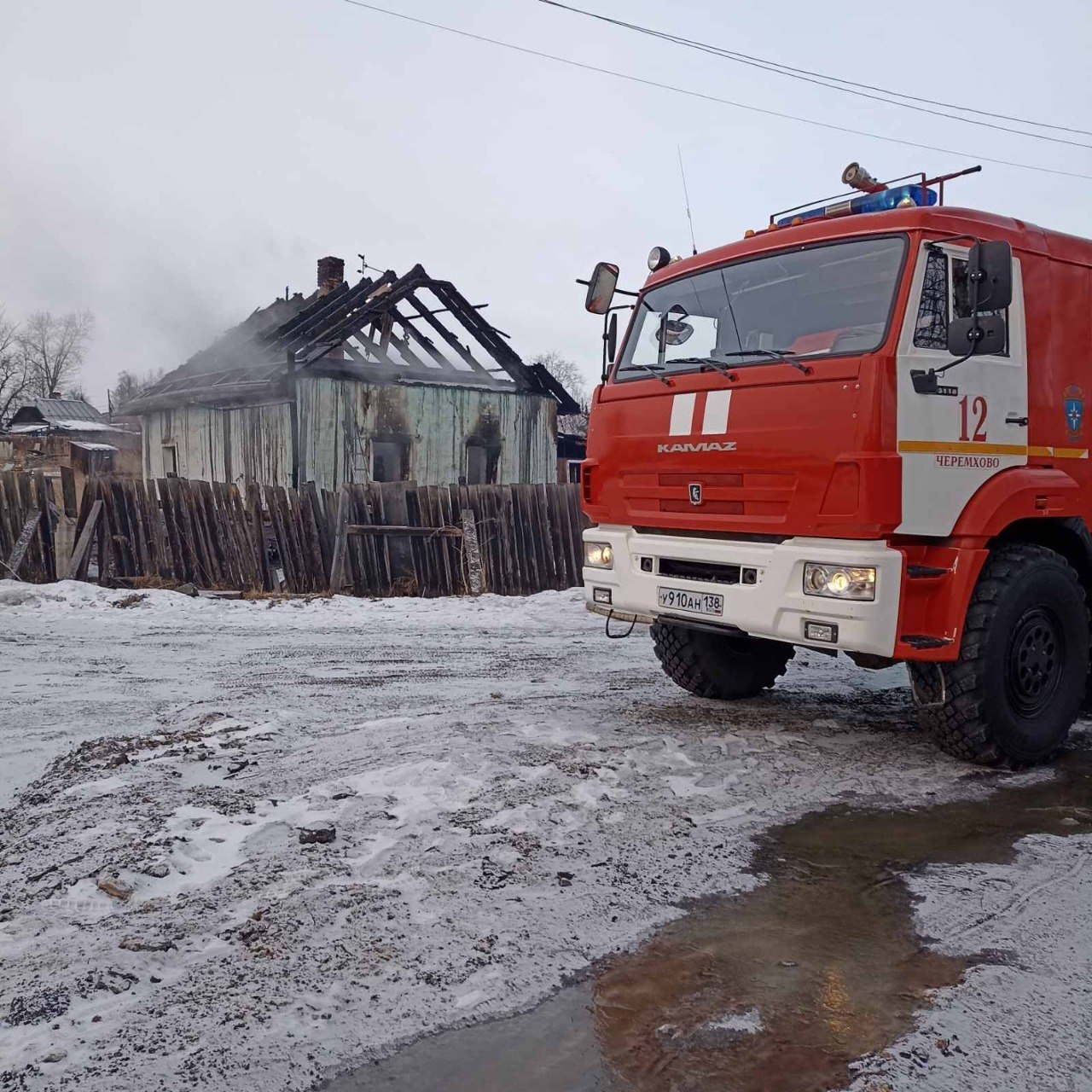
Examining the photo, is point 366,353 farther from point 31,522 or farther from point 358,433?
point 31,522

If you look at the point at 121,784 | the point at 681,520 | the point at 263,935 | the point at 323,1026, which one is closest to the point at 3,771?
the point at 121,784

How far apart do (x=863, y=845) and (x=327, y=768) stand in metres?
2.46

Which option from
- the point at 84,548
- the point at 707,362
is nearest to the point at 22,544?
the point at 84,548

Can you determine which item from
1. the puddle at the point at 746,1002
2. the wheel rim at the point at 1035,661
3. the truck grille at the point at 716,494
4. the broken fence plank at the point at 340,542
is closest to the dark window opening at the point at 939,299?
the truck grille at the point at 716,494

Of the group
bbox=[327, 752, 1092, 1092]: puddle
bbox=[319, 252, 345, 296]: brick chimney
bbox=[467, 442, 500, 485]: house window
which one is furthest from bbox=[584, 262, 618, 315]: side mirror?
bbox=[319, 252, 345, 296]: brick chimney

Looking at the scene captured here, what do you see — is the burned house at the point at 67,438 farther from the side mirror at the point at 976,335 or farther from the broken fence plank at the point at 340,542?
the side mirror at the point at 976,335

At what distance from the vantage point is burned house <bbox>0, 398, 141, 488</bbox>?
118 ft

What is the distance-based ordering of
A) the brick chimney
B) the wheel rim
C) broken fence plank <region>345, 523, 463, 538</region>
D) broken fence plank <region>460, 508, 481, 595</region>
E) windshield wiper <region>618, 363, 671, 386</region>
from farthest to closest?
1. the brick chimney
2. broken fence plank <region>460, 508, 481, 595</region>
3. broken fence plank <region>345, 523, 463, 538</region>
4. windshield wiper <region>618, 363, 671, 386</region>
5. the wheel rim

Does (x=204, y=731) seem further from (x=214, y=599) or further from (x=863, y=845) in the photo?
(x=214, y=599)

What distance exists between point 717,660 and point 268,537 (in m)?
7.38

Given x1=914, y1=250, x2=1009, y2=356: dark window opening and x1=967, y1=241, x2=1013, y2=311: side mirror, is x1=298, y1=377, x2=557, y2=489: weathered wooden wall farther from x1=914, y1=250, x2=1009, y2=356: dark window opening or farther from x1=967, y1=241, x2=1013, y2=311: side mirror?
x1=967, y1=241, x2=1013, y2=311: side mirror

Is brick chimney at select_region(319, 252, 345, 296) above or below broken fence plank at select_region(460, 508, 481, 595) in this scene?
above

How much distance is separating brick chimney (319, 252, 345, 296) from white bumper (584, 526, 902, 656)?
717 inches

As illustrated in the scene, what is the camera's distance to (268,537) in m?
12.0
